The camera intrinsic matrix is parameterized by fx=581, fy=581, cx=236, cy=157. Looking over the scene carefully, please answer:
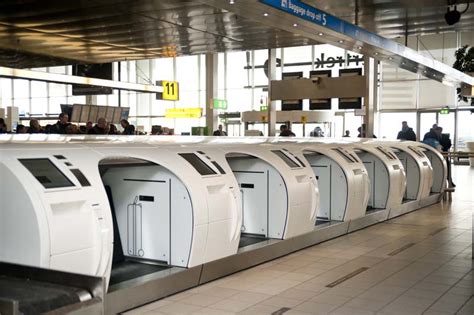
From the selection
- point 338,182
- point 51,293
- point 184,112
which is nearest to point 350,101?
point 338,182

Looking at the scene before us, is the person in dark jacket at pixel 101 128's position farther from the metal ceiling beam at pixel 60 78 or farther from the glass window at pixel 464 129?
the glass window at pixel 464 129

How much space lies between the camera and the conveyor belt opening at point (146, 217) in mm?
5605

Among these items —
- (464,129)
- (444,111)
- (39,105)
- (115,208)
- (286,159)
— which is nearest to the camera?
(115,208)

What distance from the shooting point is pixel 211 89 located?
19328 millimetres

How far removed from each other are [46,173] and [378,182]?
743 centimetres

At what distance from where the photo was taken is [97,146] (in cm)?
531

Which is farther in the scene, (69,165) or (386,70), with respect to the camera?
(386,70)

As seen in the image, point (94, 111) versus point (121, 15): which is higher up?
point (121, 15)

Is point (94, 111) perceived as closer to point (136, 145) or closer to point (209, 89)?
point (209, 89)

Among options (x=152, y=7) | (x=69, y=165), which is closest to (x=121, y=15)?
(x=152, y=7)

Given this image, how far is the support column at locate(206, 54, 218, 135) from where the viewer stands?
1897 cm

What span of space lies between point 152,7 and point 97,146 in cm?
617

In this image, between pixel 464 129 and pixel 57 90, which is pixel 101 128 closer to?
pixel 464 129

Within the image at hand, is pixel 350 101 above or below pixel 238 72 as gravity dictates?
below
